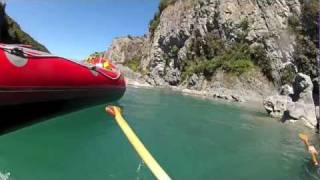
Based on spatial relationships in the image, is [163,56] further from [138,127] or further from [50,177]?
[50,177]

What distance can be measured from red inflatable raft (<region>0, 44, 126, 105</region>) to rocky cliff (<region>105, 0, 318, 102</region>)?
84.7 ft

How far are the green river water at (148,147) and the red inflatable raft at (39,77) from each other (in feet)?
3.71

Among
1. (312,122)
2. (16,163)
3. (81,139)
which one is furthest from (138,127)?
(312,122)

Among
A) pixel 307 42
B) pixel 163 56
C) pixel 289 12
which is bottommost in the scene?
pixel 163 56

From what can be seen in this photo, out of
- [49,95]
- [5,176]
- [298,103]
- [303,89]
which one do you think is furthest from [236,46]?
[5,176]

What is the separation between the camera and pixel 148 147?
36.8 ft

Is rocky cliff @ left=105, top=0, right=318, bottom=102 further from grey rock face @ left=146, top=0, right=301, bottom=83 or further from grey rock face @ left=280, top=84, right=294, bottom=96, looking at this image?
grey rock face @ left=280, top=84, right=294, bottom=96

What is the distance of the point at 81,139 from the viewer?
11281mm

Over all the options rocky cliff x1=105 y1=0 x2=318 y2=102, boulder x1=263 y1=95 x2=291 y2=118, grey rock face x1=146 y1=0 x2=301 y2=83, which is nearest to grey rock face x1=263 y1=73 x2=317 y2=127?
boulder x1=263 y1=95 x2=291 y2=118

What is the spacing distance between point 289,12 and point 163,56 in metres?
26.9

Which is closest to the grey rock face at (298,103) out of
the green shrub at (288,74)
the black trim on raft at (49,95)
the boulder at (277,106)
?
the boulder at (277,106)

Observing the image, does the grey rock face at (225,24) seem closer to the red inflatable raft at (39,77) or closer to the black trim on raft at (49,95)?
the black trim on raft at (49,95)

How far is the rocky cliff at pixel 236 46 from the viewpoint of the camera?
40031mm

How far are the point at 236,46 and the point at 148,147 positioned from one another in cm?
3907
